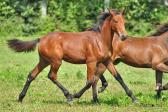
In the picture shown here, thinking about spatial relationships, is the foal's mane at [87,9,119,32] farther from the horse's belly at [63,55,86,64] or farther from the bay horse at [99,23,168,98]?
the bay horse at [99,23,168,98]

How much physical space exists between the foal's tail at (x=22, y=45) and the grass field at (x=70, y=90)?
1120 millimetres

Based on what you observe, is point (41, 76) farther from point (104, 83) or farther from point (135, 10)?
point (135, 10)

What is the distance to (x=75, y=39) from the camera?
1264 cm

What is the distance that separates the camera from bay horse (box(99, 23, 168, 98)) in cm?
1393

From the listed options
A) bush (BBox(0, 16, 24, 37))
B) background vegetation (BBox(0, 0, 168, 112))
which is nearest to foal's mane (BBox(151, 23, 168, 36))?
background vegetation (BBox(0, 0, 168, 112))

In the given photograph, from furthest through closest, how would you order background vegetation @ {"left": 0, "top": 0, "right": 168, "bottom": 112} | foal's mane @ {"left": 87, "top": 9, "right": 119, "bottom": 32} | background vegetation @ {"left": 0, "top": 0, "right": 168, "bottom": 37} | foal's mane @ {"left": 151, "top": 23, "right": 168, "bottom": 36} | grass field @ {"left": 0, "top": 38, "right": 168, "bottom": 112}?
background vegetation @ {"left": 0, "top": 0, "right": 168, "bottom": 37} → foal's mane @ {"left": 151, "top": 23, "right": 168, "bottom": 36} → foal's mane @ {"left": 87, "top": 9, "right": 119, "bottom": 32} → background vegetation @ {"left": 0, "top": 0, "right": 168, "bottom": 112} → grass field @ {"left": 0, "top": 38, "right": 168, "bottom": 112}

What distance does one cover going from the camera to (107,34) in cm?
1257

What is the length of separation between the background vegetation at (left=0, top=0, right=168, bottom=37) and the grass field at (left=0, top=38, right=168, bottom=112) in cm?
929

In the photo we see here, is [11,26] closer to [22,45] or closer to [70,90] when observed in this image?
[70,90]

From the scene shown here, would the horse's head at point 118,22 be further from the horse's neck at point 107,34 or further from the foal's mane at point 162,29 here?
the foal's mane at point 162,29

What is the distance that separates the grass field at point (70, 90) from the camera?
11695 millimetres

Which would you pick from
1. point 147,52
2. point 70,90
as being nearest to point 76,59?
point 147,52

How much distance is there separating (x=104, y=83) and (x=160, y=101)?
58.8 inches

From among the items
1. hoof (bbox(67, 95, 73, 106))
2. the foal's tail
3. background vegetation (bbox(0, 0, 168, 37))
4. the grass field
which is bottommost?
background vegetation (bbox(0, 0, 168, 37))
